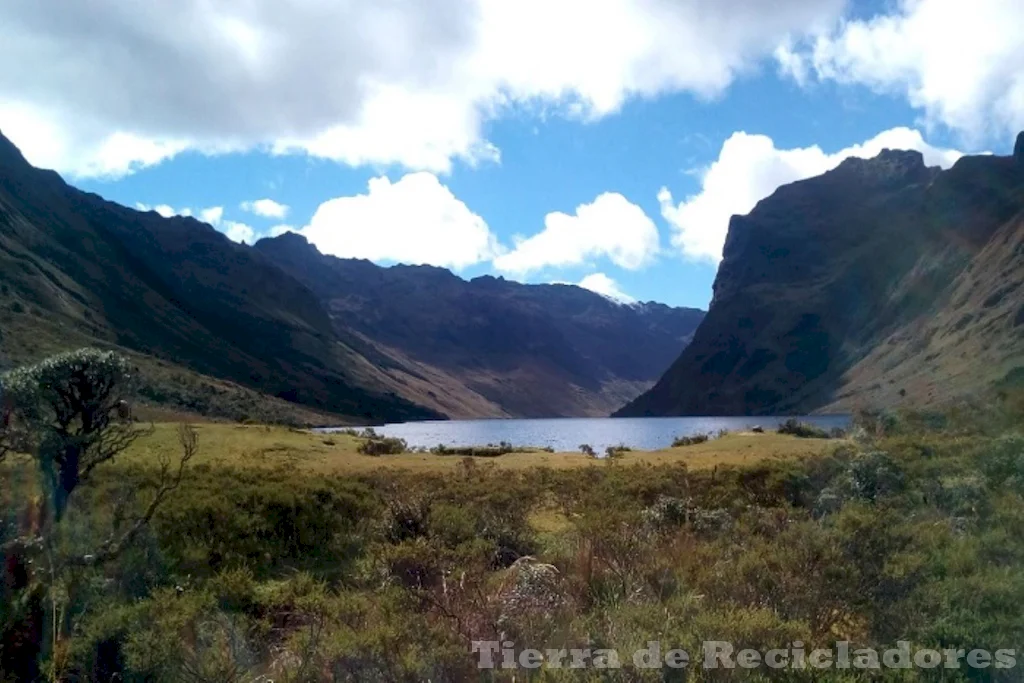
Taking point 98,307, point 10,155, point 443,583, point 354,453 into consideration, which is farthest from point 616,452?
point 10,155

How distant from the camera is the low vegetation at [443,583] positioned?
20.7 ft

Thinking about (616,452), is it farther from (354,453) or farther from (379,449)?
(354,453)

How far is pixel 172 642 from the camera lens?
6961mm

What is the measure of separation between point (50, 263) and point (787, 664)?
538ft

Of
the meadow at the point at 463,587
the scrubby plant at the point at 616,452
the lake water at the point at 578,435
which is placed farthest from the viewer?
the lake water at the point at 578,435

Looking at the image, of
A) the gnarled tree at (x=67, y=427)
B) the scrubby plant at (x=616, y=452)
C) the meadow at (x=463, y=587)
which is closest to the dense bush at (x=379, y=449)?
the scrubby plant at (x=616, y=452)

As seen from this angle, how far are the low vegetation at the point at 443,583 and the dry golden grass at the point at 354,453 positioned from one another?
550 inches

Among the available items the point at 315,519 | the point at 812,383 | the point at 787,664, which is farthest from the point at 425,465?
the point at 812,383

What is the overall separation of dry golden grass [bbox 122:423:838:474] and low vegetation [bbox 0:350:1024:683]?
14.0 m

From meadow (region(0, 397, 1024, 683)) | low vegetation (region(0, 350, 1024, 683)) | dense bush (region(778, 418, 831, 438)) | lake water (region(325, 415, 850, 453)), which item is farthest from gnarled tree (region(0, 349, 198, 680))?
lake water (region(325, 415, 850, 453))

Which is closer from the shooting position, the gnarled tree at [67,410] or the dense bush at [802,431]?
the gnarled tree at [67,410]

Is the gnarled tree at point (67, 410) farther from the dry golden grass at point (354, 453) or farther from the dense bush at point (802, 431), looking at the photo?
the dense bush at point (802, 431)

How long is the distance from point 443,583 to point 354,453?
29.9m

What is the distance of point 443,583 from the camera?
789cm
